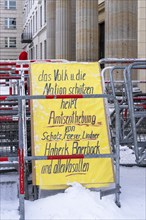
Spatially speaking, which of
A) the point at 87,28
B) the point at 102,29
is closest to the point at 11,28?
the point at 102,29

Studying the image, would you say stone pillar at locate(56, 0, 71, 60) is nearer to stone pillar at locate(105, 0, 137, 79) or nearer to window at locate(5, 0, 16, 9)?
stone pillar at locate(105, 0, 137, 79)

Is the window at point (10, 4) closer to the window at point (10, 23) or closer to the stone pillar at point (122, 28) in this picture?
the window at point (10, 23)

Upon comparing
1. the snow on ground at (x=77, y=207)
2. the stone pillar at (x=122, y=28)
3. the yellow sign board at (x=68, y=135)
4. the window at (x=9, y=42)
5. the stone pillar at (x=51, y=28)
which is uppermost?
the window at (x=9, y=42)

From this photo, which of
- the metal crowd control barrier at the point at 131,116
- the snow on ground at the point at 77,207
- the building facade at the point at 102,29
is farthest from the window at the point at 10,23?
the snow on ground at the point at 77,207

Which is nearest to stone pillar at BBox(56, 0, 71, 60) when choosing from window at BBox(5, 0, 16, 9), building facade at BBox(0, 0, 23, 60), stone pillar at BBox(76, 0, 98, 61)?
stone pillar at BBox(76, 0, 98, 61)

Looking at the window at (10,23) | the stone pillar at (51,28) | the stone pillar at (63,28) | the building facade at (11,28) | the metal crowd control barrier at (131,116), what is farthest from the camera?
the window at (10,23)

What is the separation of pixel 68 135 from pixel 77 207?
90 cm

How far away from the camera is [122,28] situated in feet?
54.1

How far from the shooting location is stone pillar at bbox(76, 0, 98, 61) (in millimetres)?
20156

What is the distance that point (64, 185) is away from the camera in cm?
511

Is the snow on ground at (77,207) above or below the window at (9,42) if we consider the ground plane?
below

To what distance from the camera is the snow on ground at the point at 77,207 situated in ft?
15.2

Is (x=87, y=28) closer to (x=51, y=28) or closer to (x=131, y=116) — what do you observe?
(x=51, y=28)

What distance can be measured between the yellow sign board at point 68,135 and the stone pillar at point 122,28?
1132cm
